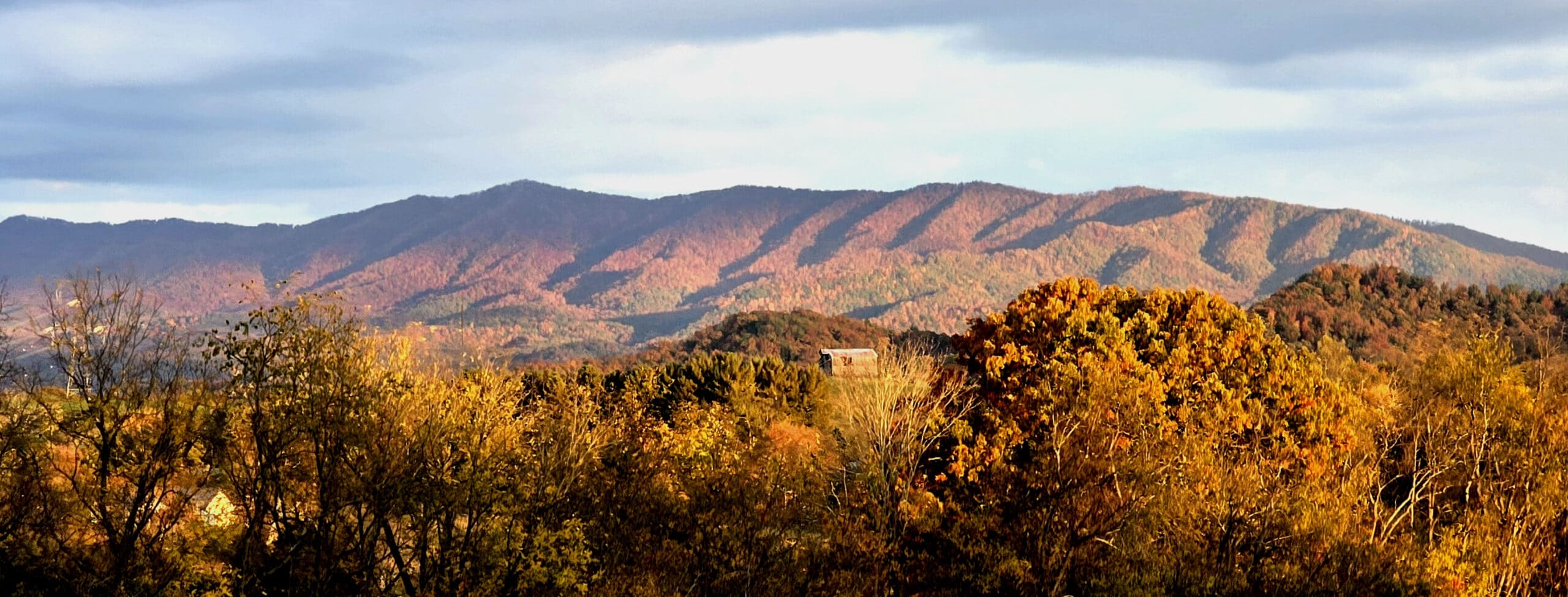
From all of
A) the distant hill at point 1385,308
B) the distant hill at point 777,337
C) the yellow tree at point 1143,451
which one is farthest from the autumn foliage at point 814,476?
the distant hill at point 777,337

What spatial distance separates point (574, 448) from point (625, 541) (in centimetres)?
265

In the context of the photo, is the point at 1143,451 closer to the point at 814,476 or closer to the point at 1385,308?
the point at 814,476

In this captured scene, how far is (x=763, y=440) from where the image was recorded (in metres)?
45.2

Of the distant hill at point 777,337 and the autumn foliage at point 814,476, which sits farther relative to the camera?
the distant hill at point 777,337

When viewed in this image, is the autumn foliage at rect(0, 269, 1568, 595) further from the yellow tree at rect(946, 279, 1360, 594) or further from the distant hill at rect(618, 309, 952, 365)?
the distant hill at rect(618, 309, 952, 365)

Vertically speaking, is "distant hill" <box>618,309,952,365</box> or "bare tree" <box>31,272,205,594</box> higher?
"bare tree" <box>31,272,205,594</box>

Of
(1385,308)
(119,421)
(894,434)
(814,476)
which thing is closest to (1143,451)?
(894,434)

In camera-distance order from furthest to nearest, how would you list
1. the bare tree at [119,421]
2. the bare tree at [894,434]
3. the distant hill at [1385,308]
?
the distant hill at [1385,308] < the bare tree at [894,434] < the bare tree at [119,421]

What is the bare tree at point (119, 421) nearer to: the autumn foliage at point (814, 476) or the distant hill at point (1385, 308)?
the autumn foliage at point (814, 476)

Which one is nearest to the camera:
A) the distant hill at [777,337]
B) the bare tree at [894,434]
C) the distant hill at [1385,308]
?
the bare tree at [894,434]

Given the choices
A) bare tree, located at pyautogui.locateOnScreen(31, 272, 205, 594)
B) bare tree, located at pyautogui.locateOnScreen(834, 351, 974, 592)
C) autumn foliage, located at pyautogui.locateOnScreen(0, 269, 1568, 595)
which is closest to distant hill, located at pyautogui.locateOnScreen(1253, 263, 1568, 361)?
autumn foliage, located at pyautogui.locateOnScreen(0, 269, 1568, 595)

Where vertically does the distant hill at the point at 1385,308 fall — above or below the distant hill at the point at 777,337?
above

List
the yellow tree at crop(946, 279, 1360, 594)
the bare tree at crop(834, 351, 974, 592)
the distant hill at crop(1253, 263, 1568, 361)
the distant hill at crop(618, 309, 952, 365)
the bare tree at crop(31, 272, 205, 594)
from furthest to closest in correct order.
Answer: the distant hill at crop(618, 309, 952, 365)
the distant hill at crop(1253, 263, 1568, 361)
the bare tree at crop(834, 351, 974, 592)
the yellow tree at crop(946, 279, 1360, 594)
the bare tree at crop(31, 272, 205, 594)

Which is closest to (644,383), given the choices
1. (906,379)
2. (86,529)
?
(906,379)
